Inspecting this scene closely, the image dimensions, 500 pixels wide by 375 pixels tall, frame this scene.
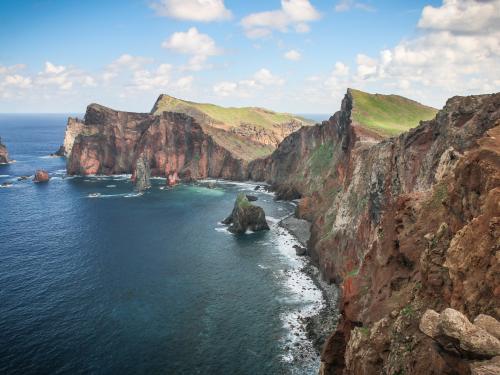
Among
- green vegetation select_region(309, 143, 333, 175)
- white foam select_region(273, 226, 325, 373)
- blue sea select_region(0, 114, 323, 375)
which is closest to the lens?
blue sea select_region(0, 114, 323, 375)

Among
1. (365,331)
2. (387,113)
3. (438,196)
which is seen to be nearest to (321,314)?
(365,331)

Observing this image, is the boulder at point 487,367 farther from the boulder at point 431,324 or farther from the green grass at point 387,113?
the green grass at point 387,113

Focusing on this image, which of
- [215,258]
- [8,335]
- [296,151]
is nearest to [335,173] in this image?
[215,258]

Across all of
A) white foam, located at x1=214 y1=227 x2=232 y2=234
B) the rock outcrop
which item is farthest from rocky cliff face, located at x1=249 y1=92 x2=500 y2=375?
white foam, located at x1=214 y1=227 x2=232 y2=234

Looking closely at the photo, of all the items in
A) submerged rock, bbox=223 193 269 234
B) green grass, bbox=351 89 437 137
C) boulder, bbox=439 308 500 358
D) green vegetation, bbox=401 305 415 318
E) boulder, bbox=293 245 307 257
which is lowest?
boulder, bbox=293 245 307 257

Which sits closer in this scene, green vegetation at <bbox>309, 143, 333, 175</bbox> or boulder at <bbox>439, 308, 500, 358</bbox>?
boulder at <bbox>439, 308, 500, 358</bbox>

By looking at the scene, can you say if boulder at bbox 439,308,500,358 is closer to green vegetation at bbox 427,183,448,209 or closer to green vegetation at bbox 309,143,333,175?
green vegetation at bbox 427,183,448,209

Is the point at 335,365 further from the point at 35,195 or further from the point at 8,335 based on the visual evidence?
the point at 35,195

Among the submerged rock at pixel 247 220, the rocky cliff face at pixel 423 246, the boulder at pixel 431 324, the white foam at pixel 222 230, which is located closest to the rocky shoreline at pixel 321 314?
the rocky cliff face at pixel 423 246
